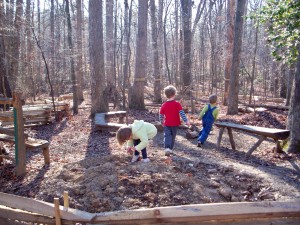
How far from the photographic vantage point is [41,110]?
10484 millimetres

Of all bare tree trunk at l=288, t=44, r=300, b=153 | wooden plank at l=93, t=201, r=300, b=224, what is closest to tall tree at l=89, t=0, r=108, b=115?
bare tree trunk at l=288, t=44, r=300, b=153

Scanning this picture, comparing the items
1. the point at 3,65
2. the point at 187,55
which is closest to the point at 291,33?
the point at 187,55

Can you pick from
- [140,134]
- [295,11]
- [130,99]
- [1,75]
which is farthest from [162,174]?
[1,75]

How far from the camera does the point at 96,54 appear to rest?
36.4 feet

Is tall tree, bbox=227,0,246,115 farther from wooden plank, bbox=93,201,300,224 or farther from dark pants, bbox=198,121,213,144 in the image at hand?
wooden plank, bbox=93,201,300,224

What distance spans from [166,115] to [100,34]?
607 cm

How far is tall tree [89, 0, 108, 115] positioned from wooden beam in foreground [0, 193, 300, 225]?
7974mm

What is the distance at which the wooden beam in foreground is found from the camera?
11.0 ft

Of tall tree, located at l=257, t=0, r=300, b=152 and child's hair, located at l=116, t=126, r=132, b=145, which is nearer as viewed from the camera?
child's hair, located at l=116, t=126, r=132, b=145

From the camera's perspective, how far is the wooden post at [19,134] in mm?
5078

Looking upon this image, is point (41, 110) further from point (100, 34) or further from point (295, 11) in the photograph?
point (295, 11)

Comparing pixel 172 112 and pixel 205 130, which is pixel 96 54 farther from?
pixel 172 112

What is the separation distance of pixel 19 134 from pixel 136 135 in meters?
1.99

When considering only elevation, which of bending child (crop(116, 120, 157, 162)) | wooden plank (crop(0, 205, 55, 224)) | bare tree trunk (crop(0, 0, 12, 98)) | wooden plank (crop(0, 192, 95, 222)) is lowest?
wooden plank (crop(0, 205, 55, 224))
